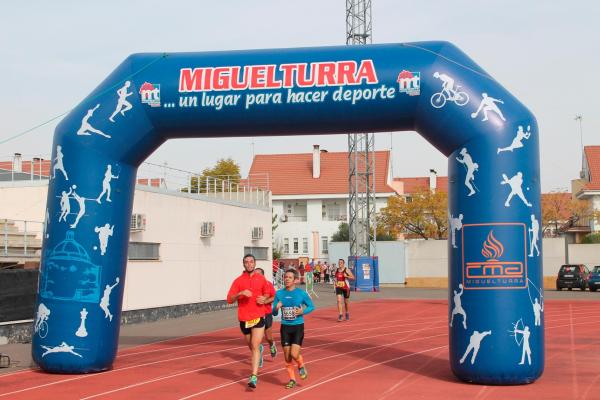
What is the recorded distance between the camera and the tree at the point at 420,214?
65500 millimetres

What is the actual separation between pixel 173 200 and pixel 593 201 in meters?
49.8

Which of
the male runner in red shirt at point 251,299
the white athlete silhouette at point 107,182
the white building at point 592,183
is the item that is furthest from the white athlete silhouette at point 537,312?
the white building at point 592,183

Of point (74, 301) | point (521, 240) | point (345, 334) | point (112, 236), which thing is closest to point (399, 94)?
point (521, 240)

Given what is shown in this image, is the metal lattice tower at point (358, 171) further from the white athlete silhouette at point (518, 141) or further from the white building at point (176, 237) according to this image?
the white athlete silhouette at point (518, 141)

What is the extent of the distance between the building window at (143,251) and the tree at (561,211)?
49304 millimetres

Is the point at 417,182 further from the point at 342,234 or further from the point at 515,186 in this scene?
the point at 515,186

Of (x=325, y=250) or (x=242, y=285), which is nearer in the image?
(x=242, y=285)

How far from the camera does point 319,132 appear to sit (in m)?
13.5

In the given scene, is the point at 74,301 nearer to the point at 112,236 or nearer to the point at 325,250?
the point at 112,236

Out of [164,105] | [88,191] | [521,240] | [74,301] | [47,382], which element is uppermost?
[164,105]

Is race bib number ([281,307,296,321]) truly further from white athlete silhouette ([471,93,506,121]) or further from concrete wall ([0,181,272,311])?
concrete wall ([0,181,272,311])

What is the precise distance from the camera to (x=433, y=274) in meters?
53.4

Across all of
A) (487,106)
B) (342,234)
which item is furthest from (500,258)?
(342,234)

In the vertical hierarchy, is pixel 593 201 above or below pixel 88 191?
above
